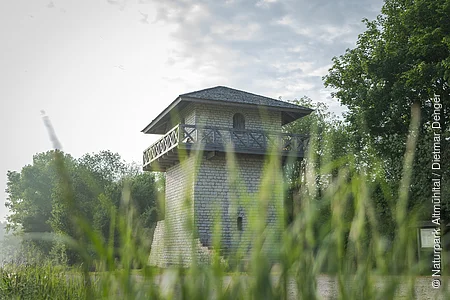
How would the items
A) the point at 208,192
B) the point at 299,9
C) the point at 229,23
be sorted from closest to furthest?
the point at 229,23 → the point at 299,9 → the point at 208,192

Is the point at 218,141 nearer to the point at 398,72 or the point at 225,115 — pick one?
the point at 225,115

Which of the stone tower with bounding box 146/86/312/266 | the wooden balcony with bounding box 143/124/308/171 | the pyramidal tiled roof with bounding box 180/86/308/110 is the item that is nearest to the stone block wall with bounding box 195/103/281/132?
the stone tower with bounding box 146/86/312/266

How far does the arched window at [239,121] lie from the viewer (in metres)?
20.6

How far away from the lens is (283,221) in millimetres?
963

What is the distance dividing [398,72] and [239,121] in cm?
731

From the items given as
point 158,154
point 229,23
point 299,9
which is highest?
point 299,9

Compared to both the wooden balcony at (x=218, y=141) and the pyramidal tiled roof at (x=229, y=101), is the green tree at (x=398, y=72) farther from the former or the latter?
the wooden balcony at (x=218, y=141)

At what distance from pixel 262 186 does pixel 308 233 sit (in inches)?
8.1

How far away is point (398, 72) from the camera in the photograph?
71.3 feet

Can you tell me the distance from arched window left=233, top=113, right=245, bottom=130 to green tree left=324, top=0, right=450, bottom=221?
170 inches

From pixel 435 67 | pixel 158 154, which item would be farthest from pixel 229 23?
pixel 435 67

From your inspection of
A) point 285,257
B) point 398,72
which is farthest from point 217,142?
point 285,257

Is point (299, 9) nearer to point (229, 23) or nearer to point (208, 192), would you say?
point (229, 23)

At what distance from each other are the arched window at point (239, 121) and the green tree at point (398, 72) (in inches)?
170
